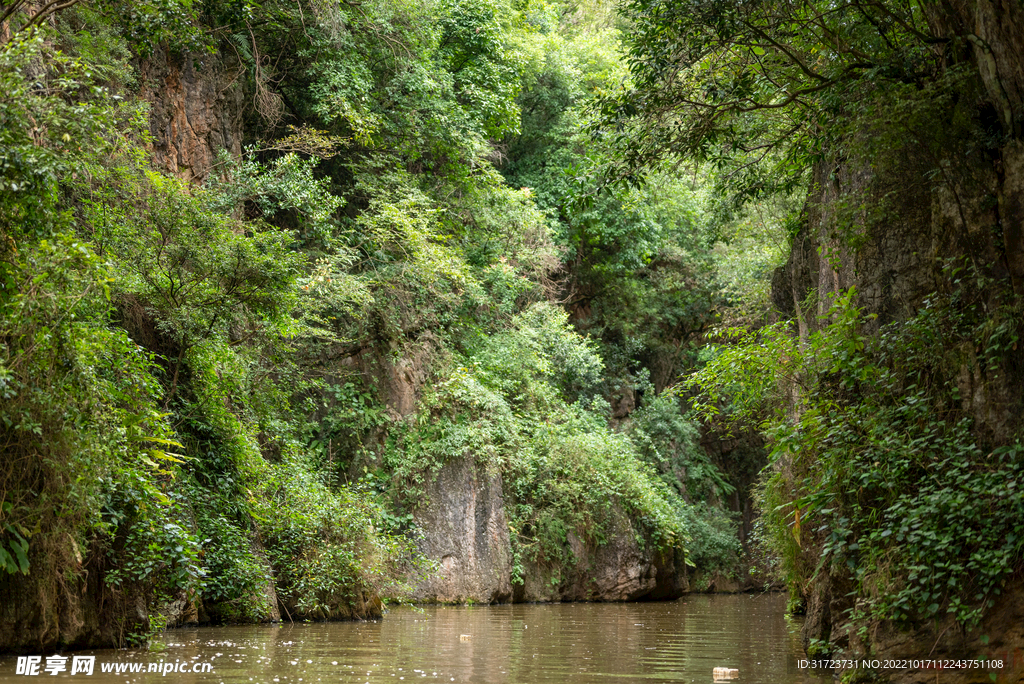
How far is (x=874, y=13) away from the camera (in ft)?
29.5

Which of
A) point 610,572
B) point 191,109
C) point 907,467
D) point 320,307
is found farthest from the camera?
point 610,572

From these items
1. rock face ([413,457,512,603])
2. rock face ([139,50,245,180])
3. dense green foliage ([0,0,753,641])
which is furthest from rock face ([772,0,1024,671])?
rock face ([139,50,245,180])

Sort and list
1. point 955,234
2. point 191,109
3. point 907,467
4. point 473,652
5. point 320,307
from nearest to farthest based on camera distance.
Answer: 1. point 907,467
2. point 955,234
3. point 473,652
4. point 320,307
5. point 191,109

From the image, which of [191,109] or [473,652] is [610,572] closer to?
[473,652]

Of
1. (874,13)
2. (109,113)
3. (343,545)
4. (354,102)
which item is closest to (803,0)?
(874,13)

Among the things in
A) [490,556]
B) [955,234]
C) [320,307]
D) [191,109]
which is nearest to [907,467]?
[955,234]

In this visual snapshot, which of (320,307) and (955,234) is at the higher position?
(320,307)

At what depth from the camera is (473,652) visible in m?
8.37

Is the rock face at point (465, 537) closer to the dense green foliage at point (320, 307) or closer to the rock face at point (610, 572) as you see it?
the dense green foliage at point (320, 307)

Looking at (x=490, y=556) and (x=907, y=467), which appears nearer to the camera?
(x=907, y=467)

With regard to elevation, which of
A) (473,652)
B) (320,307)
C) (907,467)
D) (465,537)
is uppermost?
(320,307)

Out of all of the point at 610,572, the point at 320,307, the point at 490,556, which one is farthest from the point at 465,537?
the point at 320,307

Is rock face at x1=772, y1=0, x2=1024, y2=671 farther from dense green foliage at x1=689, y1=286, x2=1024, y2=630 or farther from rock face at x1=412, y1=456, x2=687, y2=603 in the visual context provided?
rock face at x1=412, y1=456, x2=687, y2=603

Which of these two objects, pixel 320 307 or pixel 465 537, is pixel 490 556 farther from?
pixel 320 307
